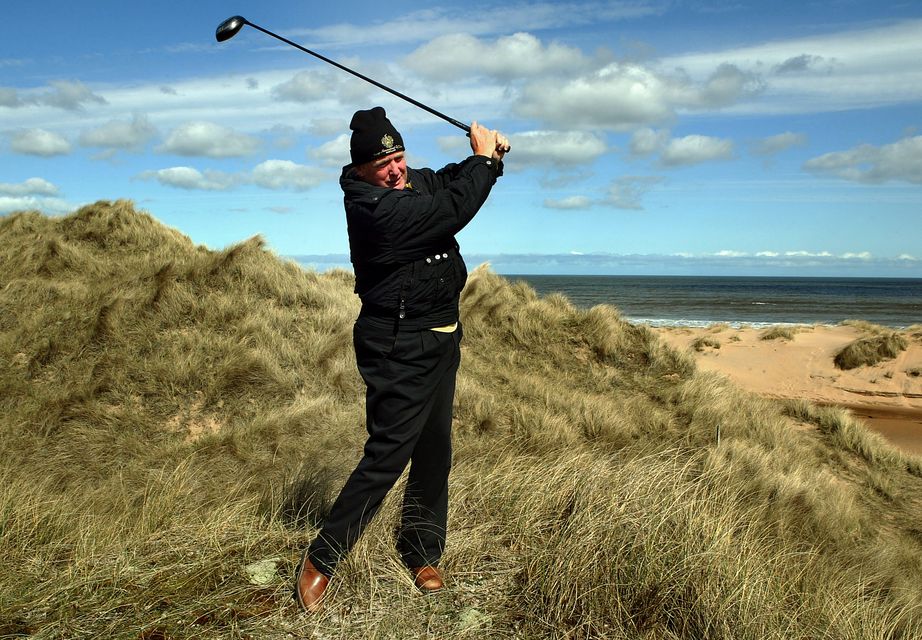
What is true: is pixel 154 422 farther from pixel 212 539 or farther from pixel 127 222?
pixel 127 222

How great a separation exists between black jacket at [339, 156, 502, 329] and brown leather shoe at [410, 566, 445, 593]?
1.11 metres

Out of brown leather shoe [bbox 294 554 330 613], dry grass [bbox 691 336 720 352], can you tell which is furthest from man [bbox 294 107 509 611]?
dry grass [bbox 691 336 720 352]

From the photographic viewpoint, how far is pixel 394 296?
2820 millimetres

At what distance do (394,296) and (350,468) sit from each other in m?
2.70

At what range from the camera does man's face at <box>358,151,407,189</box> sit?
293cm

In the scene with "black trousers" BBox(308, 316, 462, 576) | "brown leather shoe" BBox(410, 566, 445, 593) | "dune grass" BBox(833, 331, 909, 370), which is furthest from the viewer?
"dune grass" BBox(833, 331, 909, 370)

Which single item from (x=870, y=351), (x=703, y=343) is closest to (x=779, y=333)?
(x=703, y=343)

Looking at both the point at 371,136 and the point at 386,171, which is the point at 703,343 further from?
the point at 371,136

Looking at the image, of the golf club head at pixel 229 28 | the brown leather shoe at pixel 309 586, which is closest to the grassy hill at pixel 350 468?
the brown leather shoe at pixel 309 586

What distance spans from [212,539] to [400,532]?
2.81 ft

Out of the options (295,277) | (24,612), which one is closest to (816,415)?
(295,277)

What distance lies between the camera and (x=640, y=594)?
2803 mm

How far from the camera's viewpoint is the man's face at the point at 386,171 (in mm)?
2928

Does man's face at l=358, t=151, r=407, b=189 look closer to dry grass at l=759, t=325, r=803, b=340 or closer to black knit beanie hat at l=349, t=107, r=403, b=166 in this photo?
black knit beanie hat at l=349, t=107, r=403, b=166
